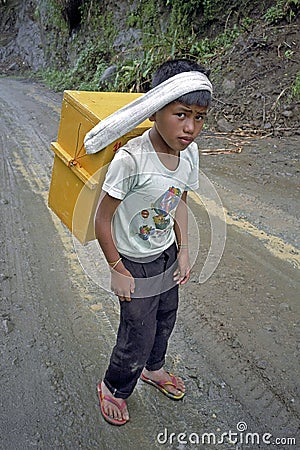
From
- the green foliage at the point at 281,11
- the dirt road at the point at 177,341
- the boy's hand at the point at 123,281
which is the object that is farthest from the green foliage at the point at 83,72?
the boy's hand at the point at 123,281

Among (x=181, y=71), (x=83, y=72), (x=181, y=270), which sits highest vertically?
(x=181, y=71)

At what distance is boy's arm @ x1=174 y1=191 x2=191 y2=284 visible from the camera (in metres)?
2.33

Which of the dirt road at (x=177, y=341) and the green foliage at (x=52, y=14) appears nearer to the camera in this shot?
the dirt road at (x=177, y=341)

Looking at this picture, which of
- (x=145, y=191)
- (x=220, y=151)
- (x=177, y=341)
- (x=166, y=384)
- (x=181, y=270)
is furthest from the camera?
(x=220, y=151)

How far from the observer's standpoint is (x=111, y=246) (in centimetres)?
204

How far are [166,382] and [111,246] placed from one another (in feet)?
3.29

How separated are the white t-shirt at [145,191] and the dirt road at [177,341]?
94 cm

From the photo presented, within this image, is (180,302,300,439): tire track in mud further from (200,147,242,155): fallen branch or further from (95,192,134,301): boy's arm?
(200,147,242,155): fallen branch

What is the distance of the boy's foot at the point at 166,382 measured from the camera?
2.61 metres

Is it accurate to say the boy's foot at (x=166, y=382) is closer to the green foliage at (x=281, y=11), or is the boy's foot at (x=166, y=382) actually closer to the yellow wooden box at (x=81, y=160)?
the yellow wooden box at (x=81, y=160)

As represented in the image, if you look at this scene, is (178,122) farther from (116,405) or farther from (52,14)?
(52,14)

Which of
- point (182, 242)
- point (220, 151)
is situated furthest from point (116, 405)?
point (220, 151)

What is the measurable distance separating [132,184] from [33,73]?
17.2 m

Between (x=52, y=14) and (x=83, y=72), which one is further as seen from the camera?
(x=52, y=14)
